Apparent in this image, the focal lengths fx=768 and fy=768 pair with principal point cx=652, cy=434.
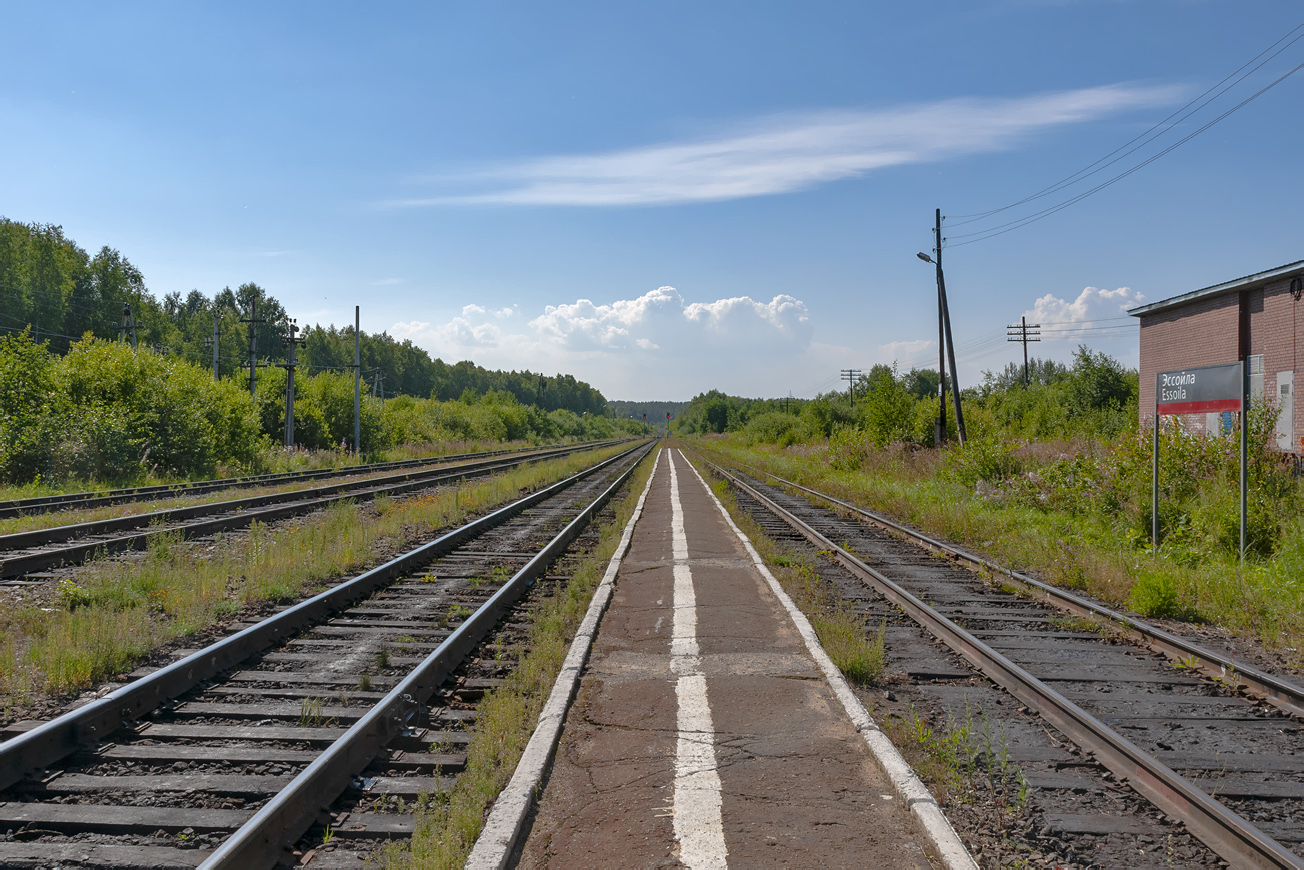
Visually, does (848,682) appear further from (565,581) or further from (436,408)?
(436,408)

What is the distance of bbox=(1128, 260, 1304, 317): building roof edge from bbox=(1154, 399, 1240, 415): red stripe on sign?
8.12 m

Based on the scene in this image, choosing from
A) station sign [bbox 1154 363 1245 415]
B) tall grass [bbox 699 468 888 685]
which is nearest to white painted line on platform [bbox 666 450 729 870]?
tall grass [bbox 699 468 888 685]

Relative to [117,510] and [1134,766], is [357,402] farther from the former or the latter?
[1134,766]

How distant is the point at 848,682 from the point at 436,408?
6521 cm

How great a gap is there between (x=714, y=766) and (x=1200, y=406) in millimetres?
10252

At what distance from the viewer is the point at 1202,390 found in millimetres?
11023

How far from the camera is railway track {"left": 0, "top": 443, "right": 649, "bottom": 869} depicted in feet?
12.0

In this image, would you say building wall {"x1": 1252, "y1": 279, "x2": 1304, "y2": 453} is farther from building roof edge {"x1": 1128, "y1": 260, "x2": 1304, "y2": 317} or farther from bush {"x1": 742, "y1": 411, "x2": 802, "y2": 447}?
bush {"x1": 742, "y1": 411, "x2": 802, "y2": 447}

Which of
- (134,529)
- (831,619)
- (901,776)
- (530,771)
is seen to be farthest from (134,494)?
(901,776)

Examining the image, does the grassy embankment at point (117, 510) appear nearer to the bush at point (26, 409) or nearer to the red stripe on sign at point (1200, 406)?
the bush at point (26, 409)

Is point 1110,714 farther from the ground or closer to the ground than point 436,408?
closer to the ground

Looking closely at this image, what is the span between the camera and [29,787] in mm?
4156

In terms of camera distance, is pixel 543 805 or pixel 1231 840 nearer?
pixel 1231 840

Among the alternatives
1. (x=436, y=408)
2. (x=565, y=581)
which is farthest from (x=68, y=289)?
(x=565, y=581)
